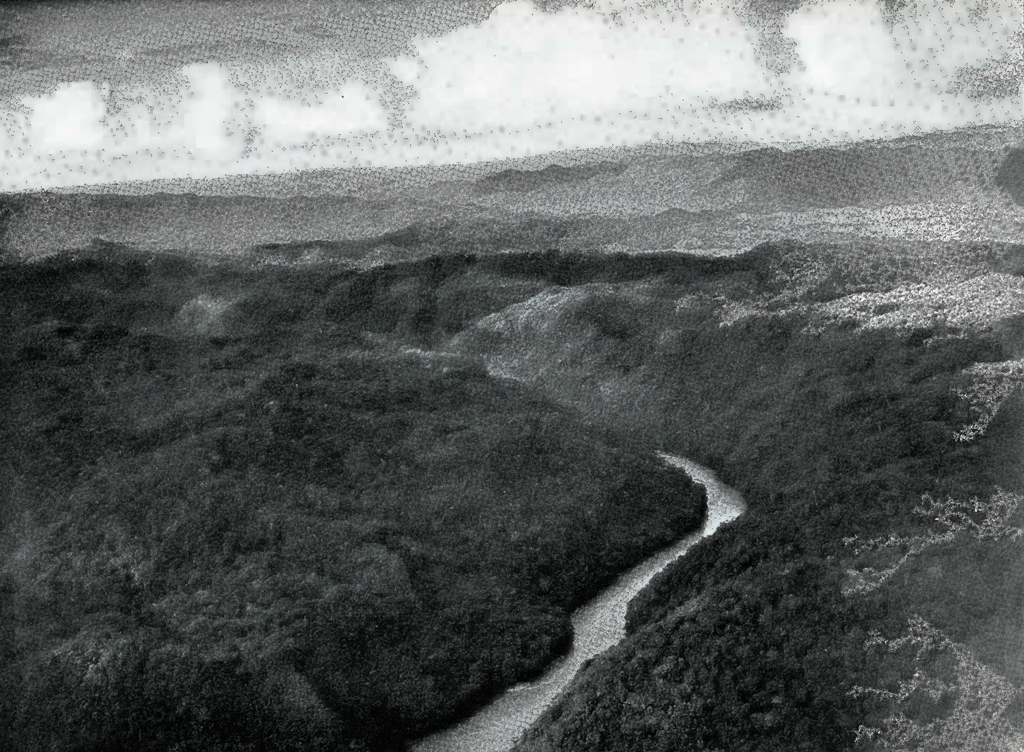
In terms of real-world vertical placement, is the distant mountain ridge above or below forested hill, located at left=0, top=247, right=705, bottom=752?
above

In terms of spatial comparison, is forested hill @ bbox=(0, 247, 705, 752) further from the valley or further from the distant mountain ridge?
the distant mountain ridge

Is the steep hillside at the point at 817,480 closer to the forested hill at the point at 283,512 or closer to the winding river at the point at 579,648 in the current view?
the winding river at the point at 579,648

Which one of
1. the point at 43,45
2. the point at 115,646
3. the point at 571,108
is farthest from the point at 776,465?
the point at 43,45

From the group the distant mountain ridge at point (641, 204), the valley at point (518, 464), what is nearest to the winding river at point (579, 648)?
the valley at point (518, 464)

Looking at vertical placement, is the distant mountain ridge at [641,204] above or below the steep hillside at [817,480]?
above

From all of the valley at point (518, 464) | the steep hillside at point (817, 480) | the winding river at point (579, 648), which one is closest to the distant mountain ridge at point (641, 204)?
the valley at point (518, 464)

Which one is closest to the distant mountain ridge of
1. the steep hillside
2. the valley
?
the valley

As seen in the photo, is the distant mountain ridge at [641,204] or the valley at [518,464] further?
the distant mountain ridge at [641,204]

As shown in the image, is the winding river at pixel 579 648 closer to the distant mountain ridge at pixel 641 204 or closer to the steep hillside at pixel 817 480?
the steep hillside at pixel 817 480

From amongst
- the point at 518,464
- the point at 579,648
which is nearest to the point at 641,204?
the point at 518,464
